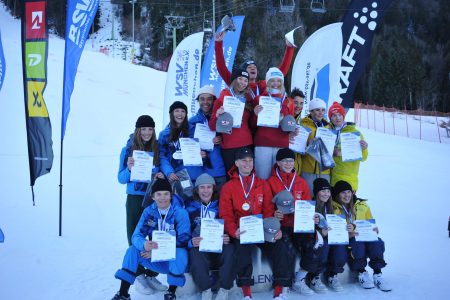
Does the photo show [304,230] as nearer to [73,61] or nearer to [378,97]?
[73,61]

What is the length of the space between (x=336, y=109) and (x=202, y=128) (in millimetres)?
1549

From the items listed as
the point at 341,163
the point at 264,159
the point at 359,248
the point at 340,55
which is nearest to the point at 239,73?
the point at 264,159

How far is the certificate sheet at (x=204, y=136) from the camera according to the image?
4.24 meters

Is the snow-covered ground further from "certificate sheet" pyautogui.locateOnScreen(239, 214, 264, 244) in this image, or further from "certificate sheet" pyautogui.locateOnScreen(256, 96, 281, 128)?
"certificate sheet" pyautogui.locateOnScreen(256, 96, 281, 128)

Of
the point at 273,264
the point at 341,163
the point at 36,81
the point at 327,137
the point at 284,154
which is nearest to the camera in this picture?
the point at 273,264

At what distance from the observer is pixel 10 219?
21.6 feet

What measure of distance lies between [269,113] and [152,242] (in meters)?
1.65

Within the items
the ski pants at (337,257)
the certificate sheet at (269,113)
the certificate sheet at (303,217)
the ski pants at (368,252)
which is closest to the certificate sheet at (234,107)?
the certificate sheet at (269,113)

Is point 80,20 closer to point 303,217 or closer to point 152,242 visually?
point 152,242

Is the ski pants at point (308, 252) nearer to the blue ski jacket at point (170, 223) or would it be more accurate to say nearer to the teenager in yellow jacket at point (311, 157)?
the teenager in yellow jacket at point (311, 157)

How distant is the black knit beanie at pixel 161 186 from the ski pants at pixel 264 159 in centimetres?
95

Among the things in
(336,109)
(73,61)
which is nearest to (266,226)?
(336,109)

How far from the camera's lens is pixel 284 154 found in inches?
157

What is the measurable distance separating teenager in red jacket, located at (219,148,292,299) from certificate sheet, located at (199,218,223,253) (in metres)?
0.17
